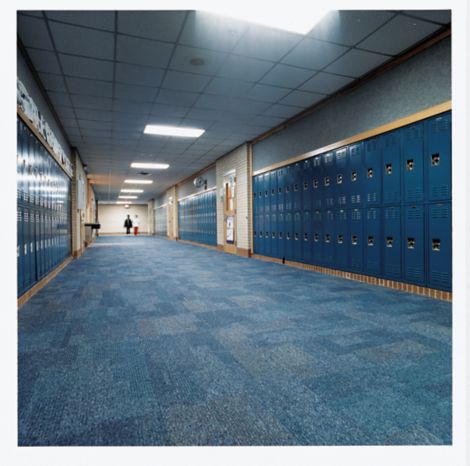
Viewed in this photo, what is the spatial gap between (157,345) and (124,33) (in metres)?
3.28

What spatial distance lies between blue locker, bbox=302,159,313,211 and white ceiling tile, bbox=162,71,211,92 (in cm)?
236

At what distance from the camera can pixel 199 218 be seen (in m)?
13.2

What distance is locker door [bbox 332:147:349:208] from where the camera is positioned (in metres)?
5.10

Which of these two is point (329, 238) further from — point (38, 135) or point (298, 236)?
point (38, 135)

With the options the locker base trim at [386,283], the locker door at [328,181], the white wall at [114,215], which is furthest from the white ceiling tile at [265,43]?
the white wall at [114,215]

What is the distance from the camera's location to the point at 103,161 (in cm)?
1069

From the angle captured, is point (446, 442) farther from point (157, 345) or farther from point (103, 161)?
point (103, 161)

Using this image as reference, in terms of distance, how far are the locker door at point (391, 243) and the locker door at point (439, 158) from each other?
0.54m

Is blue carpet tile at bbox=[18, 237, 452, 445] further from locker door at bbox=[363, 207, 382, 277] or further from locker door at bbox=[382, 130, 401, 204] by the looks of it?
locker door at bbox=[382, 130, 401, 204]

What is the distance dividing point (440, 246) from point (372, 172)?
1430mm

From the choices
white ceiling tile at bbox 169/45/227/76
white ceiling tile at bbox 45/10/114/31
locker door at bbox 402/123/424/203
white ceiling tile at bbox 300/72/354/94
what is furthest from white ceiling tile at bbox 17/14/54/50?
locker door at bbox 402/123/424/203

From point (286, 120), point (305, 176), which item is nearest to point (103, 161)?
point (286, 120)

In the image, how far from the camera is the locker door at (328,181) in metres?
5.41

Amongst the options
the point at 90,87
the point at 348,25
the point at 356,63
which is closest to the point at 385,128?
the point at 356,63
